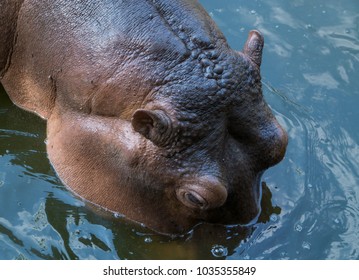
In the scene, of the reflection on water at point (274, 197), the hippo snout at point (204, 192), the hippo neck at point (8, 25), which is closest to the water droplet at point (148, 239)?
the reflection on water at point (274, 197)

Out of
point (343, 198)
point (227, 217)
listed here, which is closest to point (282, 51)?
point (343, 198)

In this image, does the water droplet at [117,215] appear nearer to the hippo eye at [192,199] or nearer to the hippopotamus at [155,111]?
the hippopotamus at [155,111]

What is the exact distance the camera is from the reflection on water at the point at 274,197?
4.41 metres

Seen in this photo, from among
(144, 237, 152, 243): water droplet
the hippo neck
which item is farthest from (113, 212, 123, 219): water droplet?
the hippo neck

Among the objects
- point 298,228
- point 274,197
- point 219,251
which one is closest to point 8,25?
point 219,251

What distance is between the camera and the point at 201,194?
12.8 ft

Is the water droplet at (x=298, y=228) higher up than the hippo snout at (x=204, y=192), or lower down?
lower down

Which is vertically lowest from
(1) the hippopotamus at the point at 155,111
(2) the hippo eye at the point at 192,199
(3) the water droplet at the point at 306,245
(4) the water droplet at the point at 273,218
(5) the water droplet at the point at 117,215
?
(3) the water droplet at the point at 306,245

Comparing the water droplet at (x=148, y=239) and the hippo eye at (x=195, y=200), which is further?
the water droplet at (x=148, y=239)

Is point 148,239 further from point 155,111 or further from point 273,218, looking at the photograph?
point 155,111

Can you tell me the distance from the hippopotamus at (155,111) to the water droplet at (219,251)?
7.0 inches

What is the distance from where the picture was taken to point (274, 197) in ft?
15.6

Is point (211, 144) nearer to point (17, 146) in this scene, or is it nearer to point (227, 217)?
point (227, 217)

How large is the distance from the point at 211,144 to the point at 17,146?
1.85 m
